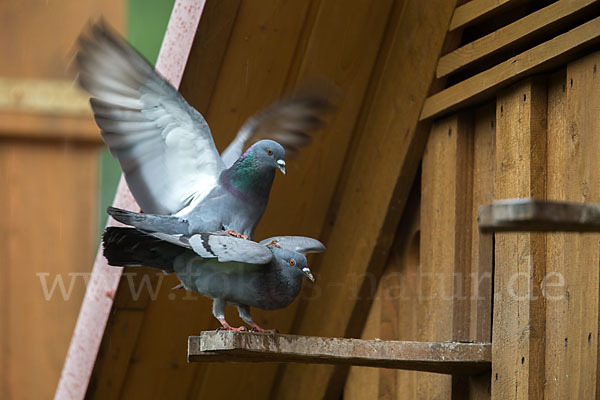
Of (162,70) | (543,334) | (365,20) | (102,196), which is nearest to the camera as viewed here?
(543,334)

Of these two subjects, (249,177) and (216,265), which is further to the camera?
(249,177)

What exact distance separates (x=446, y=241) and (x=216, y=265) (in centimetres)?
86

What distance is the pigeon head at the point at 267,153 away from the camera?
3.10 metres

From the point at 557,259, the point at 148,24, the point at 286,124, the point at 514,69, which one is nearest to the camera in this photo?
the point at 557,259

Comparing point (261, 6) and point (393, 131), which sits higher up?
point (261, 6)

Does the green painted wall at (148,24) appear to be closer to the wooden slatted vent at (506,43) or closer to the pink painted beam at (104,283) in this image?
the pink painted beam at (104,283)

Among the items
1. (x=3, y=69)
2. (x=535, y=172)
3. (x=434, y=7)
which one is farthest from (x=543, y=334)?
(x=3, y=69)

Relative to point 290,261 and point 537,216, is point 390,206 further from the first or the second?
point 537,216

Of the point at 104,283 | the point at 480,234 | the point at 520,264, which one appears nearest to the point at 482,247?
the point at 480,234

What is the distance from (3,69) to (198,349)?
2568 mm

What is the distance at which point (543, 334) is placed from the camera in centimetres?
288

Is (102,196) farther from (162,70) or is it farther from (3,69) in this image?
(162,70)

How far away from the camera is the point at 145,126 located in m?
3.18

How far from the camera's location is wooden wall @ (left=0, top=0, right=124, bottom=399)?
4.92m
